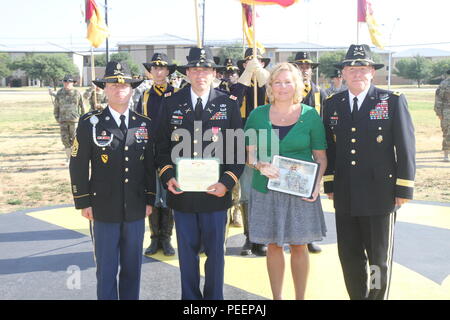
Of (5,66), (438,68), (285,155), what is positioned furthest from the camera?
(5,66)

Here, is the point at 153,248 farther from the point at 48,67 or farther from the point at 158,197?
the point at 48,67

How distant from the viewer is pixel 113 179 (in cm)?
387

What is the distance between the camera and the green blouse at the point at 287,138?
3920 millimetres

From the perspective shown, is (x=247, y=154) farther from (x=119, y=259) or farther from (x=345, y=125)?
(x=119, y=259)

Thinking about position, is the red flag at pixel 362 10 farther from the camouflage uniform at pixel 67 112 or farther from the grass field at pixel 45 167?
the camouflage uniform at pixel 67 112

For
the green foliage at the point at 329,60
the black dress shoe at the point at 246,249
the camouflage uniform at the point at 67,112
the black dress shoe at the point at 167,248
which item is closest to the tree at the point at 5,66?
the green foliage at the point at 329,60

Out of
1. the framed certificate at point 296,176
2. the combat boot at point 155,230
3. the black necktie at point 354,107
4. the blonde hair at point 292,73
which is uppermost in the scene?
the blonde hair at point 292,73

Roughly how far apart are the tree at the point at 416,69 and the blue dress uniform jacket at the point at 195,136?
77.8 metres

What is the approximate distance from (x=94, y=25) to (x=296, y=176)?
443cm

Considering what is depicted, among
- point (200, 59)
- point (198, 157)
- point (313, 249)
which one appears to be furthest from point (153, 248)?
point (200, 59)

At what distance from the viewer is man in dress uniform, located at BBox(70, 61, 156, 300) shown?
12.6ft
